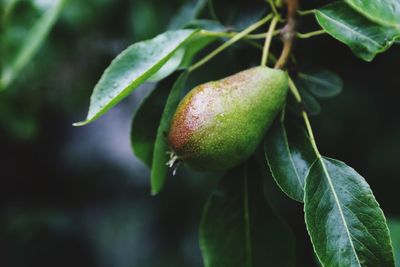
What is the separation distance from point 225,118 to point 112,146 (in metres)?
1.67

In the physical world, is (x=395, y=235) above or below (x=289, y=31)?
below

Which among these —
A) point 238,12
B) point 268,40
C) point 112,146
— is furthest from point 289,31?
point 112,146

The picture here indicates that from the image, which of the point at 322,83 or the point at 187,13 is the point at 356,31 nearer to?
the point at 322,83

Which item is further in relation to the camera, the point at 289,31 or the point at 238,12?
the point at 238,12

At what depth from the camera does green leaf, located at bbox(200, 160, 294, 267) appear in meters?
0.74

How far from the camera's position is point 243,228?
0.76m

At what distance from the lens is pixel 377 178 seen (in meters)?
1.38

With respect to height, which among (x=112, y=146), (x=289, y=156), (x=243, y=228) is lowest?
(x=112, y=146)

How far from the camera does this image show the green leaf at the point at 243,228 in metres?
0.74

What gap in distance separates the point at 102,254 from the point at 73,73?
2.35 ft

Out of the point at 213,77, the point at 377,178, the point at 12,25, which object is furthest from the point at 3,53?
the point at 377,178

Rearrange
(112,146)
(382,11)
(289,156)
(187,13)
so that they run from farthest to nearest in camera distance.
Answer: (112,146) < (187,13) < (289,156) < (382,11)

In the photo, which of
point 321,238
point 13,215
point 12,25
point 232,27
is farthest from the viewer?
point 13,215

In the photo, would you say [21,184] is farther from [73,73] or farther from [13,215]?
[73,73]
